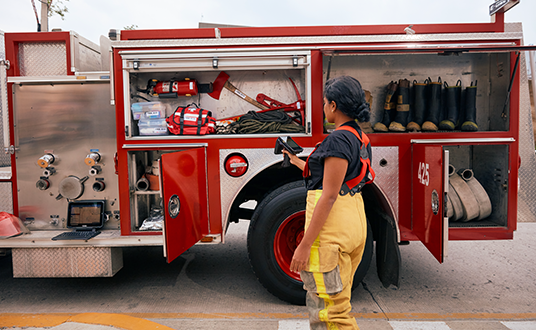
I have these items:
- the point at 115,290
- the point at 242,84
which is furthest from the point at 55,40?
the point at 115,290

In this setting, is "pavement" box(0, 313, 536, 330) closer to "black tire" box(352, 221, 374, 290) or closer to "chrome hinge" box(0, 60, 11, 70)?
"black tire" box(352, 221, 374, 290)

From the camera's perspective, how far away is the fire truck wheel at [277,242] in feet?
10.6

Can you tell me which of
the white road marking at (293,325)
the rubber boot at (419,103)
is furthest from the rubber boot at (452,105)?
the white road marking at (293,325)

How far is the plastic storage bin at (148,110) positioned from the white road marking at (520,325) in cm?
373

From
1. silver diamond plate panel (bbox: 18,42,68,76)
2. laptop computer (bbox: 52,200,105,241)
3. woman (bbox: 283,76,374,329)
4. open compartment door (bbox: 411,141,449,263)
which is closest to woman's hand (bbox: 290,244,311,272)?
woman (bbox: 283,76,374,329)

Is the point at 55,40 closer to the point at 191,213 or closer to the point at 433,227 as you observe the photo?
the point at 191,213

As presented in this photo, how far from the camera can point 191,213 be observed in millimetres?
3162

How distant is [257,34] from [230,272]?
8.97ft

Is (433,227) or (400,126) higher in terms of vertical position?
(400,126)

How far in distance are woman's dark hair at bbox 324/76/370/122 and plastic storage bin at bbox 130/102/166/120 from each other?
2.20 metres

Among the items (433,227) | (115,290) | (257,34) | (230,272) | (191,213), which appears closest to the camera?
(433,227)

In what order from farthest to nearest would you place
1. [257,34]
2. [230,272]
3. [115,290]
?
[230,272] → [115,290] → [257,34]

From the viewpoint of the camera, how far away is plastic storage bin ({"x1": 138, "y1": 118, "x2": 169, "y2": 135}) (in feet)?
11.5

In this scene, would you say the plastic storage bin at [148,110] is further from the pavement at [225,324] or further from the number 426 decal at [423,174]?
the number 426 decal at [423,174]
